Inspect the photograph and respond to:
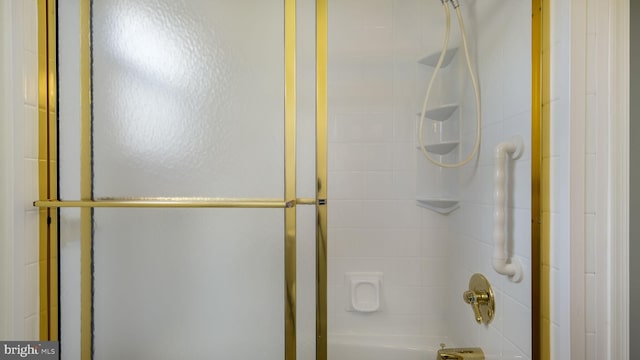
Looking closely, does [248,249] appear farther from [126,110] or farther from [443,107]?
[443,107]

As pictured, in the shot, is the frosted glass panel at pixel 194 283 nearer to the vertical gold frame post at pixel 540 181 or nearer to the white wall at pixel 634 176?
the vertical gold frame post at pixel 540 181

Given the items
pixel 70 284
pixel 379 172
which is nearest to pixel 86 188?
pixel 70 284

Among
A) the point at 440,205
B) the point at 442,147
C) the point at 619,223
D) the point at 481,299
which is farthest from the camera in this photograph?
the point at 440,205

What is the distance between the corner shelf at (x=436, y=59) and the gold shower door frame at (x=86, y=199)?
55 cm

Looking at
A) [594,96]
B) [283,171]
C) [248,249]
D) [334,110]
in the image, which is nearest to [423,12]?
[334,110]

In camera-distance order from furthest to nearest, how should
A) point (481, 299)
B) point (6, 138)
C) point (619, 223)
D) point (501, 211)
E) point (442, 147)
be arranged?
point (442, 147) → point (481, 299) → point (501, 211) → point (6, 138) → point (619, 223)

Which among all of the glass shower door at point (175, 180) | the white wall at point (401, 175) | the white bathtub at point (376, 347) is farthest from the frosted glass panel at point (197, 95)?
the white bathtub at point (376, 347)

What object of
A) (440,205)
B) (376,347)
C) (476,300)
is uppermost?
(440,205)

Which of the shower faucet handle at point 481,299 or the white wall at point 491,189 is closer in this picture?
the white wall at point 491,189

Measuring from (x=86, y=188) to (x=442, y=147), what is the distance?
117cm

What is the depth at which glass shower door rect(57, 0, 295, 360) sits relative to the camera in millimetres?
960

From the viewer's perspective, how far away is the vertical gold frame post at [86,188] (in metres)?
0.98

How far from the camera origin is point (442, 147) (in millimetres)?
1323

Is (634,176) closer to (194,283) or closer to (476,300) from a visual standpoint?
(476,300)
